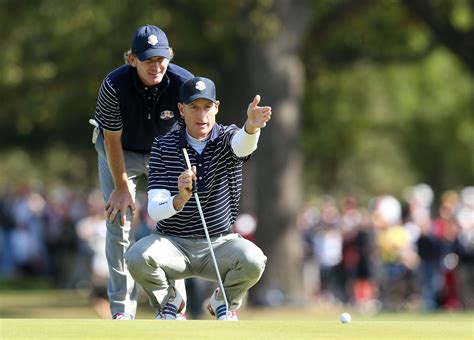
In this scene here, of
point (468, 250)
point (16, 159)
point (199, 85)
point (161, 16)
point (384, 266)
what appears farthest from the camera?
point (16, 159)

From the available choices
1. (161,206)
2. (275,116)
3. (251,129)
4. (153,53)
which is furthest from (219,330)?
(275,116)

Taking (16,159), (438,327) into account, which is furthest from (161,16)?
(16,159)

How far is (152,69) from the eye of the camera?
33.0ft

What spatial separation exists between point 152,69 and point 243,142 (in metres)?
1.07

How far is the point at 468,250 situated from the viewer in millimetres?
23047

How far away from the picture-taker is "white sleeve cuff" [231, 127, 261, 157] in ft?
31.1

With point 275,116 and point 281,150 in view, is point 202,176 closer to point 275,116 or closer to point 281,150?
point 275,116

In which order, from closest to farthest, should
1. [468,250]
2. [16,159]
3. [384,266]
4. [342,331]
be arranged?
[342,331]
[468,250]
[384,266]
[16,159]

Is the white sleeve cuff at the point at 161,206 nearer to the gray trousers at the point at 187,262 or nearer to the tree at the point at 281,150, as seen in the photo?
the gray trousers at the point at 187,262

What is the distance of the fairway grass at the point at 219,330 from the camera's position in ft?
24.0

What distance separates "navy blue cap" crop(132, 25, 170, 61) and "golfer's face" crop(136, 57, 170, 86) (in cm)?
4

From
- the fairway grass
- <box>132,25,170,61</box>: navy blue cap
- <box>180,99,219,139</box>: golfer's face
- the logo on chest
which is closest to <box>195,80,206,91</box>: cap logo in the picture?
<box>180,99,219,139</box>: golfer's face

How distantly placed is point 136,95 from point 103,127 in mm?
396

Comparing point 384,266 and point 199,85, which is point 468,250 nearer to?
point 384,266
